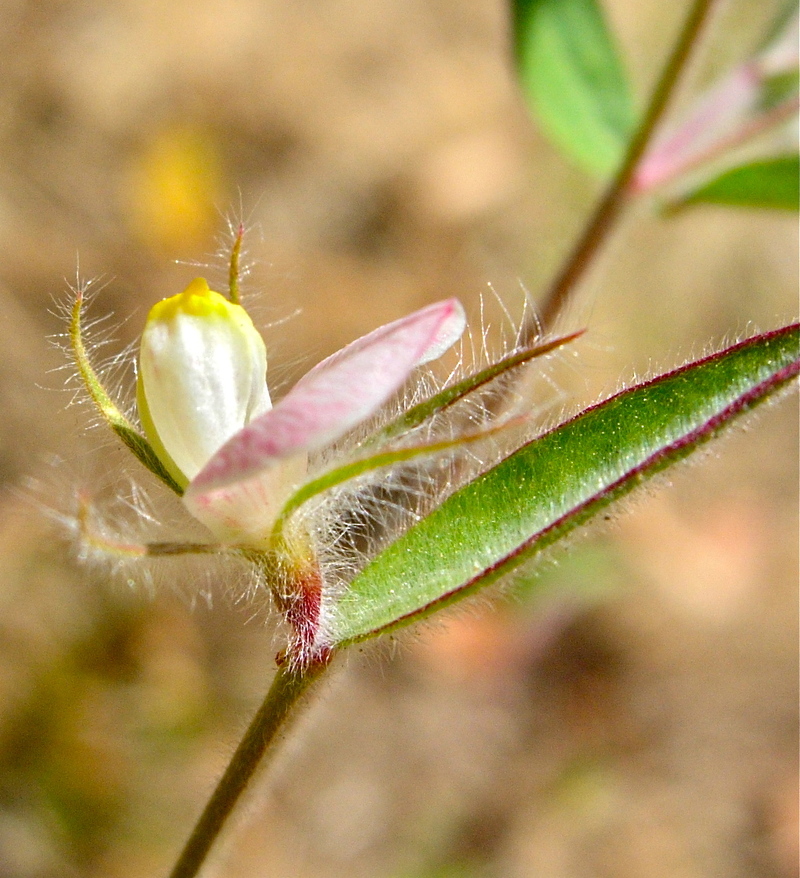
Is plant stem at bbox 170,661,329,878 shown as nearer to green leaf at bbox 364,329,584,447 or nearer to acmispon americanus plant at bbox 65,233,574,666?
acmispon americanus plant at bbox 65,233,574,666

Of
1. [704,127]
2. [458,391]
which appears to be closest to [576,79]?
[704,127]

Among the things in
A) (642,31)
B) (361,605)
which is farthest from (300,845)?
(642,31)

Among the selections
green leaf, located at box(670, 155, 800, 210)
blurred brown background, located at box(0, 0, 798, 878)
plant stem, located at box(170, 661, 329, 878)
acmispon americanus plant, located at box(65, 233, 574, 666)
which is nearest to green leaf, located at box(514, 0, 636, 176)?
green leaf, located at box(670, 155, 800, 210)

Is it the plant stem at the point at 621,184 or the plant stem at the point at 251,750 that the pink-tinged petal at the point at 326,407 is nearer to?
the plant stem at the point at 251,750

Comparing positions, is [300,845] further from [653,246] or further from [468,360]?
[653,246]

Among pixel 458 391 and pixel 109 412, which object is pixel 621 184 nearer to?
pixel 458 391

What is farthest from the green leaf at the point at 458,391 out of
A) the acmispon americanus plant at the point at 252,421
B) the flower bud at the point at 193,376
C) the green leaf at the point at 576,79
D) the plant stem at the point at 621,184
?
the green leaf at the point at 576,79
